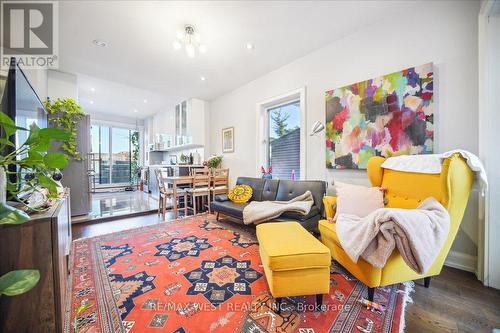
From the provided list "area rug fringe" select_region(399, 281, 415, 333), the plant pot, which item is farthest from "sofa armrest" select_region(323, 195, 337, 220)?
the plant pot

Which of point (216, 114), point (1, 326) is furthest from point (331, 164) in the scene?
point (216, 114)

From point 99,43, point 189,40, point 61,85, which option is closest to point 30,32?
point 99,43

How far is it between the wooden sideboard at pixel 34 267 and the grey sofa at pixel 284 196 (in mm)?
1986

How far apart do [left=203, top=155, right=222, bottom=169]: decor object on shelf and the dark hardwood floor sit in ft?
13.1

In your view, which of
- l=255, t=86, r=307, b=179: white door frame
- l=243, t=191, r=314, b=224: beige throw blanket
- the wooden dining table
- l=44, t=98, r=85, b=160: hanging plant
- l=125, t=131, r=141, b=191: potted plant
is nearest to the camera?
l=243, t=191, r=314, b=224: beige throw blanket

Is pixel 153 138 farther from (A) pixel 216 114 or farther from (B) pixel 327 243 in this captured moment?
(B) pixel 327 243

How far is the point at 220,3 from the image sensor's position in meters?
2.03

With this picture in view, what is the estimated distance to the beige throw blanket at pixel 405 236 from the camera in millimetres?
1187

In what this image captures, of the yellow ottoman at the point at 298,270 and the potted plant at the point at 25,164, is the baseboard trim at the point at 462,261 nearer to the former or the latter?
the yellow ottoman at the point at 298,270

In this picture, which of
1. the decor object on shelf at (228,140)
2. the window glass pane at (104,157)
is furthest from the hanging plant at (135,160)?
the decor object on shelf at (228,140)

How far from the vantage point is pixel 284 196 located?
2949mm

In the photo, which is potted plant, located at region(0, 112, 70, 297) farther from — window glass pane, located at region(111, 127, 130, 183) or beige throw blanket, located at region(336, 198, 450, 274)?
window glass pane, located at region(111, 127, 130, 183)

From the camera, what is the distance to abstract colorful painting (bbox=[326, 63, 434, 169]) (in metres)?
1.98

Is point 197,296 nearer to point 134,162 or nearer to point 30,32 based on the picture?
point 30,32
